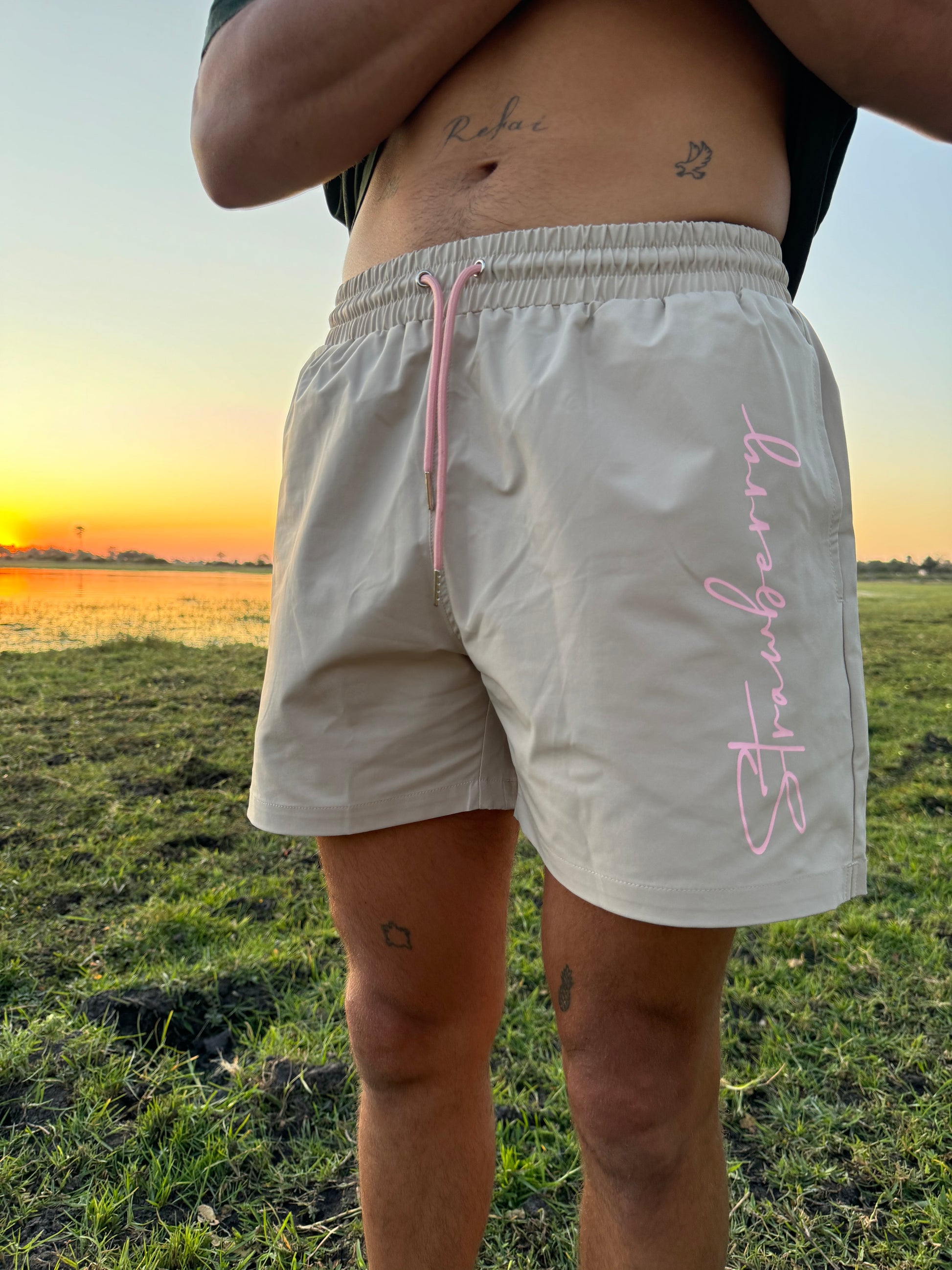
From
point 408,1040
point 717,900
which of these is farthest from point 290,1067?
point 717,900

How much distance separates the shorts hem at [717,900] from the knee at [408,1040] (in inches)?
14.5

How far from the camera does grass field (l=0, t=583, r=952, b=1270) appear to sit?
1342mm

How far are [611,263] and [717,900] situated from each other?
24.3 inches

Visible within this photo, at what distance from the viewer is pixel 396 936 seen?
98cm

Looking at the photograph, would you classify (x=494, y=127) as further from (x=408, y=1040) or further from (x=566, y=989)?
(x=408, y=1040)

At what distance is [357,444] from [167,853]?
231cm

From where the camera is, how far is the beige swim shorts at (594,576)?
73cm

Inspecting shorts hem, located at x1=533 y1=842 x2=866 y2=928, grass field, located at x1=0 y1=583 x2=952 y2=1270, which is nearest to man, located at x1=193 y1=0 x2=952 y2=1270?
shorts hem, located at x1=533 y1=842 x2=866 y2=928

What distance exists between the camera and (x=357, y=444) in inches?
36.2

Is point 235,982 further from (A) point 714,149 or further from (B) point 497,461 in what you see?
(A) point 714,149

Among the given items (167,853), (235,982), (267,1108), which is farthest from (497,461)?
(167,853)

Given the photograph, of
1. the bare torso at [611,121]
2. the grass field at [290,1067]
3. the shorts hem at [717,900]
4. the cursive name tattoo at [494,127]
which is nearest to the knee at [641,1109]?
the shorts hem at [717,900]

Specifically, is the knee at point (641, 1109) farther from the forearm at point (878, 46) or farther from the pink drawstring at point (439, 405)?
the forearm at point (878, 46)

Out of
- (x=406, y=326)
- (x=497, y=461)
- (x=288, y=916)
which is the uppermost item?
(x=406, y=326)
